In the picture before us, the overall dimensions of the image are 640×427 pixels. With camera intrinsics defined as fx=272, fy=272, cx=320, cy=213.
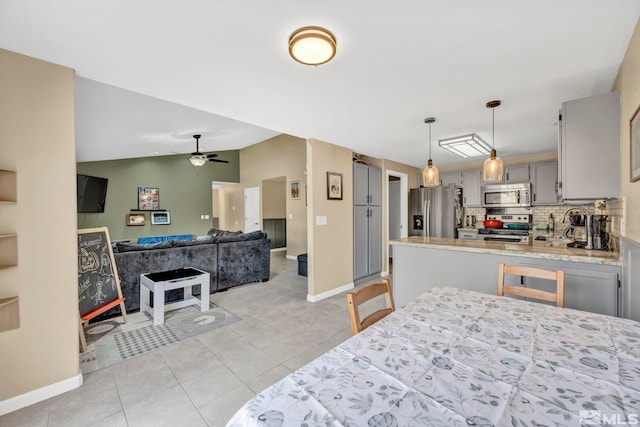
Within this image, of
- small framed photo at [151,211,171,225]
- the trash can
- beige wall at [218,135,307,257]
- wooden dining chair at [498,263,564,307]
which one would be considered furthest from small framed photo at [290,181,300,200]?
wooden dining chair at [498,263,564,307]

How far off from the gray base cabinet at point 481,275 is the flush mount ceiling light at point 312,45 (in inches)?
87.9

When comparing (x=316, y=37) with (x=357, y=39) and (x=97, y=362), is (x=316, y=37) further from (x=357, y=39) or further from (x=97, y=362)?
(x=97, y=362)

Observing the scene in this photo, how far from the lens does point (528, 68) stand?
195 centimetres

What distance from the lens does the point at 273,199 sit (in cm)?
834

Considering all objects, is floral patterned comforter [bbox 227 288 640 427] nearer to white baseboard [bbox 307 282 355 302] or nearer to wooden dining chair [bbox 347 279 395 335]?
wooden dining chair [bbox 347 279 395 335]

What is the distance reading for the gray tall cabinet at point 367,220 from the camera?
14.9ft

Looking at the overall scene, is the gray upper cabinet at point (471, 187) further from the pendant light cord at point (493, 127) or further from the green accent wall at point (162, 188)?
the green accent wall at point (162, 188)

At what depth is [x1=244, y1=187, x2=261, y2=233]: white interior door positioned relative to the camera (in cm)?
802

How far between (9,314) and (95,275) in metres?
1.13

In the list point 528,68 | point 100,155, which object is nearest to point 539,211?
point 528,68

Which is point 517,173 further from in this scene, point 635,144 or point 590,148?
point 635,144

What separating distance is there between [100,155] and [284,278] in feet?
15.5

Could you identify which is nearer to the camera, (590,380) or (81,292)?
(590,380)

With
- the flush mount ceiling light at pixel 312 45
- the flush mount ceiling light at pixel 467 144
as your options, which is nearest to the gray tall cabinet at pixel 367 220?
the flush mount ceiling light at pixel 467 144
